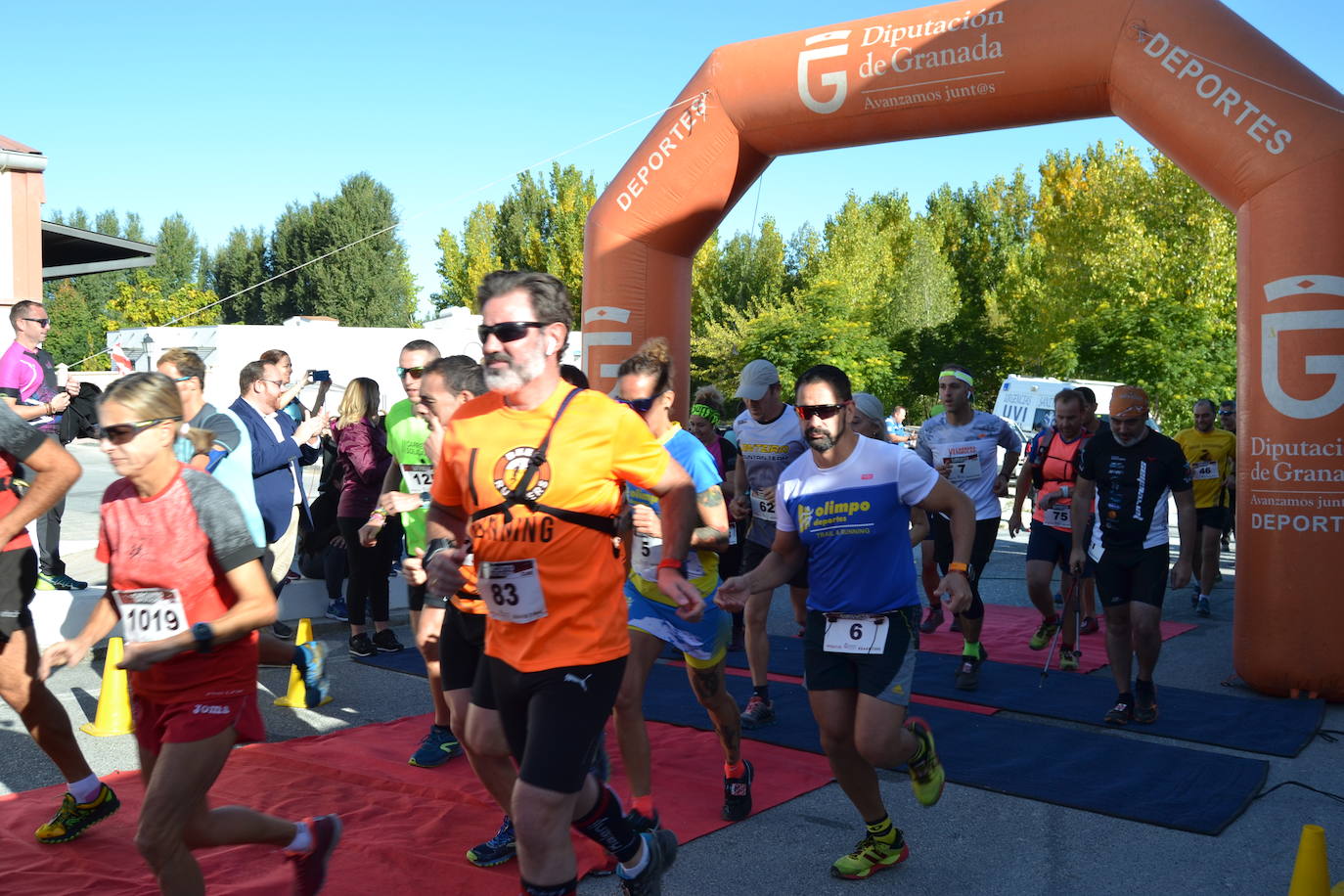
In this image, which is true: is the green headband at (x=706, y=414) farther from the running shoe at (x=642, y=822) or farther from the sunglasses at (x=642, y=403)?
the running shoe at (x=642, y=822)

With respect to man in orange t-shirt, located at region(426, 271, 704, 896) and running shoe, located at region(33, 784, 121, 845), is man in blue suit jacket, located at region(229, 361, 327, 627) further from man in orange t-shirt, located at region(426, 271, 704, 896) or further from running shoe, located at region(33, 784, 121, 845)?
man in orange t-shirt, located at region(426, 271, 704, 896)

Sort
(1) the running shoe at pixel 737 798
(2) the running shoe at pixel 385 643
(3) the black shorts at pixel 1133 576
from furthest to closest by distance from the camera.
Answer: (2) the running shoe at pixel 385 643 < (3) the black shorts at pixel 1133 576 < (1) the running shoe at pixel 737 798

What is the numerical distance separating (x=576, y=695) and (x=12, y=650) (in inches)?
101

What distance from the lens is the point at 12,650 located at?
13.9 ft

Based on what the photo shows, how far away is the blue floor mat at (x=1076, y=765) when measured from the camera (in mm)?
4871

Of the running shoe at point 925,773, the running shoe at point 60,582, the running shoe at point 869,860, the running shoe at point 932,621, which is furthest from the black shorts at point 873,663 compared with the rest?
the running shoe at point 60,582

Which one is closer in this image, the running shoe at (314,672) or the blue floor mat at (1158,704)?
the running shoe at (314,672)

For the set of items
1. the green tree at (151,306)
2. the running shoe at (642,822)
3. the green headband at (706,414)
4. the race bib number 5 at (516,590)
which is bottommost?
the running shoe at (642,822)

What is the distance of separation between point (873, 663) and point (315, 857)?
77.7 inches

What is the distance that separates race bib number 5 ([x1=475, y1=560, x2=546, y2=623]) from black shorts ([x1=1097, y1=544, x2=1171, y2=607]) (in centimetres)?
414

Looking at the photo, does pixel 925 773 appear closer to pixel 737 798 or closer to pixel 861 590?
pixel 861 590

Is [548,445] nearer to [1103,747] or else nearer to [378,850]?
[378,850]

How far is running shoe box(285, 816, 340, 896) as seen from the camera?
3701 mm

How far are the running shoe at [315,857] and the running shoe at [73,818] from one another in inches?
45.5
